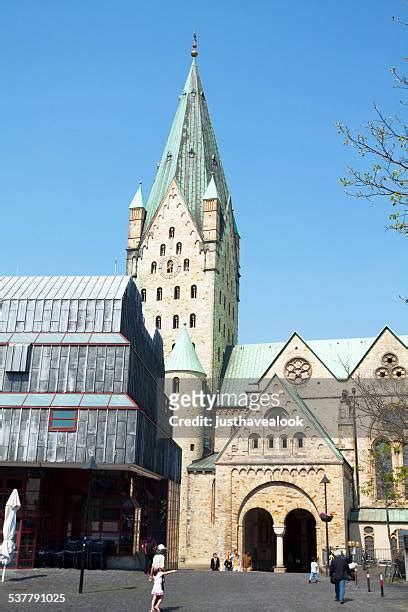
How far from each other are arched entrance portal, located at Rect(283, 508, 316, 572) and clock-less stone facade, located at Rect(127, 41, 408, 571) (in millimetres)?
103

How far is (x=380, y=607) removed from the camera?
1956cm

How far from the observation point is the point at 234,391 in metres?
61.9

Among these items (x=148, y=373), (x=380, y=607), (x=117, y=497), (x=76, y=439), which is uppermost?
(x=148, y=373)

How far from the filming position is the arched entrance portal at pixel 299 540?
51.2 meters

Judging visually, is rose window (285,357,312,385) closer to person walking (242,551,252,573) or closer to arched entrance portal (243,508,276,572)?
arched entrance portal (243,508,276,572)

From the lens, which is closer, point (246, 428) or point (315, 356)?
point (246, 428)

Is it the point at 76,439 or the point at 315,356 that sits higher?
the point at 315,356

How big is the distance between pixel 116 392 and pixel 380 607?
16.4 metres

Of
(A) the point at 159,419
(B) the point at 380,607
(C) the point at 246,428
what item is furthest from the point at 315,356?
(B) the point at 380,607

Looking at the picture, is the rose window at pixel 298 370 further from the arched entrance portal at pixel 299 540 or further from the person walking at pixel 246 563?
the person walking at pixel 246 563

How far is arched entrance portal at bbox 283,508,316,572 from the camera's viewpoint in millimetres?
51219

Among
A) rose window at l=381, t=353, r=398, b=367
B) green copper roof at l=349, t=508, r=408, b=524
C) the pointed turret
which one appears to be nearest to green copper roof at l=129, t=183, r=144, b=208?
the pointed turret

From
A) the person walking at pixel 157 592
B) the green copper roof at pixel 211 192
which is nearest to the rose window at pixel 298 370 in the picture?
the green copper roof at pixel 211 192

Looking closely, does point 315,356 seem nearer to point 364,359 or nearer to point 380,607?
point 364,359
